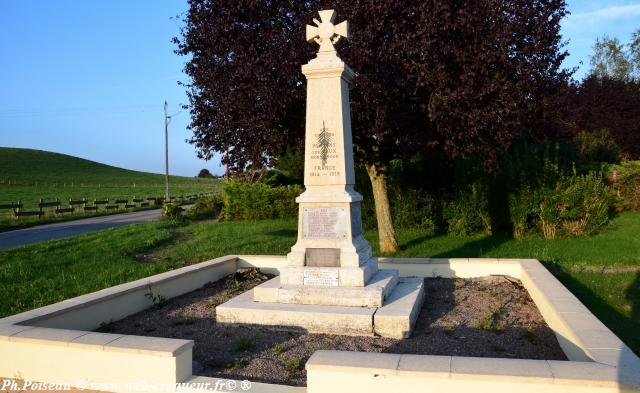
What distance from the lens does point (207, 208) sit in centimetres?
2494

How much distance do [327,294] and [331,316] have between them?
0.56 meters

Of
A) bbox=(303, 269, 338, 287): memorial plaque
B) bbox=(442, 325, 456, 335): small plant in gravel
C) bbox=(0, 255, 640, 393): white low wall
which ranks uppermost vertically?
bbox=(303, 269, 338, 287): memorial plaque

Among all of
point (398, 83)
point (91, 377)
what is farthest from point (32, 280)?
point (398, 83)

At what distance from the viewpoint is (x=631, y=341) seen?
18.5ft

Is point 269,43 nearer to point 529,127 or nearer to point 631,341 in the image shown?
point 529,127

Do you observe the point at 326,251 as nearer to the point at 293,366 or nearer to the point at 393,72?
the point at 293,366

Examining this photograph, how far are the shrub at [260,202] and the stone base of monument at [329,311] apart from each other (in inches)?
603

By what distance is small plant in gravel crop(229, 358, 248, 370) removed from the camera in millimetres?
4617

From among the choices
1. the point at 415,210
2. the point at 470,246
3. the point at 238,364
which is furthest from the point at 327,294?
the point at 415,210

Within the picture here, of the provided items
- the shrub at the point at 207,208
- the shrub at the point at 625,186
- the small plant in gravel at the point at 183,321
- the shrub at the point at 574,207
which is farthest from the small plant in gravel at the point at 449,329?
the shrub at the point at 207,208

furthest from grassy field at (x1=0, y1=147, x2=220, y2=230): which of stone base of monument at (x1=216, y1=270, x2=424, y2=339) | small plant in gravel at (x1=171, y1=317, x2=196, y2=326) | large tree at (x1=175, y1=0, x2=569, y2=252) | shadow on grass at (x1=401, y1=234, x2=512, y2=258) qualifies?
stone base of monument at (x1=216, y1=270, x2=424, y2=339)

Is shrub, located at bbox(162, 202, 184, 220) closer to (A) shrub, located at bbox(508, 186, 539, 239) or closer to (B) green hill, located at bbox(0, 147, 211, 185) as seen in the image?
(A) shrub, located at bbox(508, 186, 539, 239)

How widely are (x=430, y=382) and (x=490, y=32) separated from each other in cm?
806

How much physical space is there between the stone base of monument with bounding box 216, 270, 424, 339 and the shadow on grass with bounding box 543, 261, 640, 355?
2359 mm
